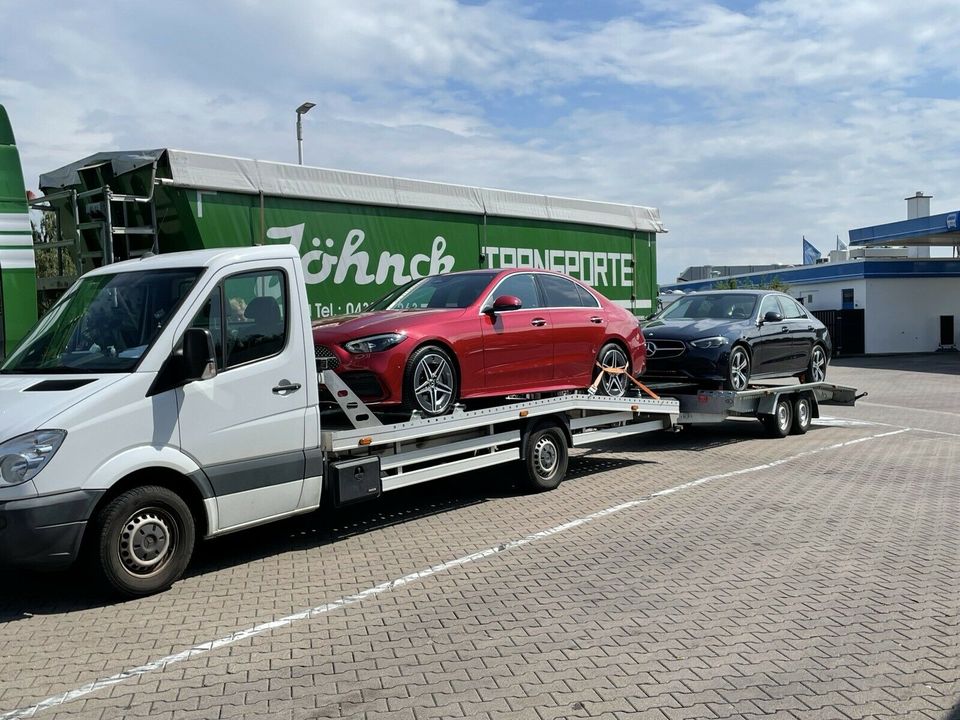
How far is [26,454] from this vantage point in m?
5.44

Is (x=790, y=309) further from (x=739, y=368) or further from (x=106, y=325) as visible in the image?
(x=106, y=325)

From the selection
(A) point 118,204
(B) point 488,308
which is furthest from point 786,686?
(A) point 118,204

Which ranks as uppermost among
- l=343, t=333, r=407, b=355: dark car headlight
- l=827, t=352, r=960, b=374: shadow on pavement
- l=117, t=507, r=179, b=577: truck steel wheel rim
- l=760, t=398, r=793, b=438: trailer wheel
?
l=343, t=333, r=407, b=355: dark car headlight

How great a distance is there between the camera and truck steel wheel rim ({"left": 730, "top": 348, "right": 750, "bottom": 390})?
1284 cm

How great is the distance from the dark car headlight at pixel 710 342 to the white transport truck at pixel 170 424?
6.07 metres

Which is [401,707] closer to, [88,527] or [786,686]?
[786,686]

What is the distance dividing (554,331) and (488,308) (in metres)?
1.07

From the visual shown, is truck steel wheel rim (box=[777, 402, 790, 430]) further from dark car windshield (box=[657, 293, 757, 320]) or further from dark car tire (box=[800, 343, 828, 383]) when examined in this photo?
dark car windshield (box=[657, 293, 757, 320])

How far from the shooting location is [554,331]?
973 centimetres

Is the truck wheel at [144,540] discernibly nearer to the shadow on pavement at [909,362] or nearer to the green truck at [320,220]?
the green truck at [320,220]

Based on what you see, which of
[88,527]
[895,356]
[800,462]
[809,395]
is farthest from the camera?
[895,356]

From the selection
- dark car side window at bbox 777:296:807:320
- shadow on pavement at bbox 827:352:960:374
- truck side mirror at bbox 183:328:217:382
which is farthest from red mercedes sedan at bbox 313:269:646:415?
shadow on pavement at bbox 827:352:960:374

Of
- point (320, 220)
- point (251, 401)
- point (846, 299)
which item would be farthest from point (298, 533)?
point (846, 299)

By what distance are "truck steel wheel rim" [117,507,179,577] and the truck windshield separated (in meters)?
0.99
